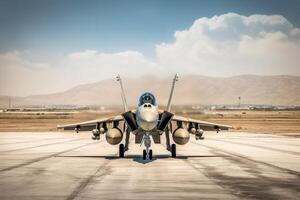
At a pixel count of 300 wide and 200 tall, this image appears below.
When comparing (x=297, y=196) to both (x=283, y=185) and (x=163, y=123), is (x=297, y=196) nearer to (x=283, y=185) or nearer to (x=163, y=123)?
(x=283, y=185)

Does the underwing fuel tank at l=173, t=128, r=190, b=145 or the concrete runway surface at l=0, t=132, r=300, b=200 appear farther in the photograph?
the underwing fuel tank at l=173, t=128, r=190, b=145

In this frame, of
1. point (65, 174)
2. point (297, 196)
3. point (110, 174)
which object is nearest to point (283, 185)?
point (297, 196)

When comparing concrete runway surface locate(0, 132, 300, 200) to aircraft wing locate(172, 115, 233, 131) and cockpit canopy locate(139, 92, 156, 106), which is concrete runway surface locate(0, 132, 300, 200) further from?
cockpit canopy locate(139, 92, 156, 106)

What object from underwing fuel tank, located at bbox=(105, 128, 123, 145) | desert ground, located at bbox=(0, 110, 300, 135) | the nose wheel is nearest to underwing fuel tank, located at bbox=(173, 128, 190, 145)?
the nose wheel

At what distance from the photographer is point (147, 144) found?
897 inches

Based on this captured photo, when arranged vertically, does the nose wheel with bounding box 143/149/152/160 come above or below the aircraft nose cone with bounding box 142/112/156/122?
below

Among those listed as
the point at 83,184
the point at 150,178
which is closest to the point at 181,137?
the point at 150,178

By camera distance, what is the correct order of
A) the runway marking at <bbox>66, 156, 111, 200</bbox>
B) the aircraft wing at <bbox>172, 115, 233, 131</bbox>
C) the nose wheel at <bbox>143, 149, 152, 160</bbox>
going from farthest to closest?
1. the aircraft wing at <bbox>172, 115, 233, 131</bbox>
2. the nose wheel at <bbox>143, 149, 152, 160</bbox>
3. the runway marking at <bbox>66, 156, 111, 200</bbox>

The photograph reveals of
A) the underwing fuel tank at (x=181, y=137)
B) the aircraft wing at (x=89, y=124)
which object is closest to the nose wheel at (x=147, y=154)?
the underwing fuel tank at (x=181, y=137)

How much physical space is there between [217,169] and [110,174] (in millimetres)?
4894

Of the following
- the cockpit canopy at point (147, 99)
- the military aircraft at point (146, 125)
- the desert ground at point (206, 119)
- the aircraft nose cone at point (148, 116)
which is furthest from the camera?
the desert ground at point (206, 119)

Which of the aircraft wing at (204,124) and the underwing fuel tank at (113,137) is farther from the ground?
the aircraft wing at (204,124)

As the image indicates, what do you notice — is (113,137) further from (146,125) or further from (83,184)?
(83,184)

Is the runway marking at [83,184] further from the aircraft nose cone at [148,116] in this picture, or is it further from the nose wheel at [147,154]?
the nose wheel at [147,154]
